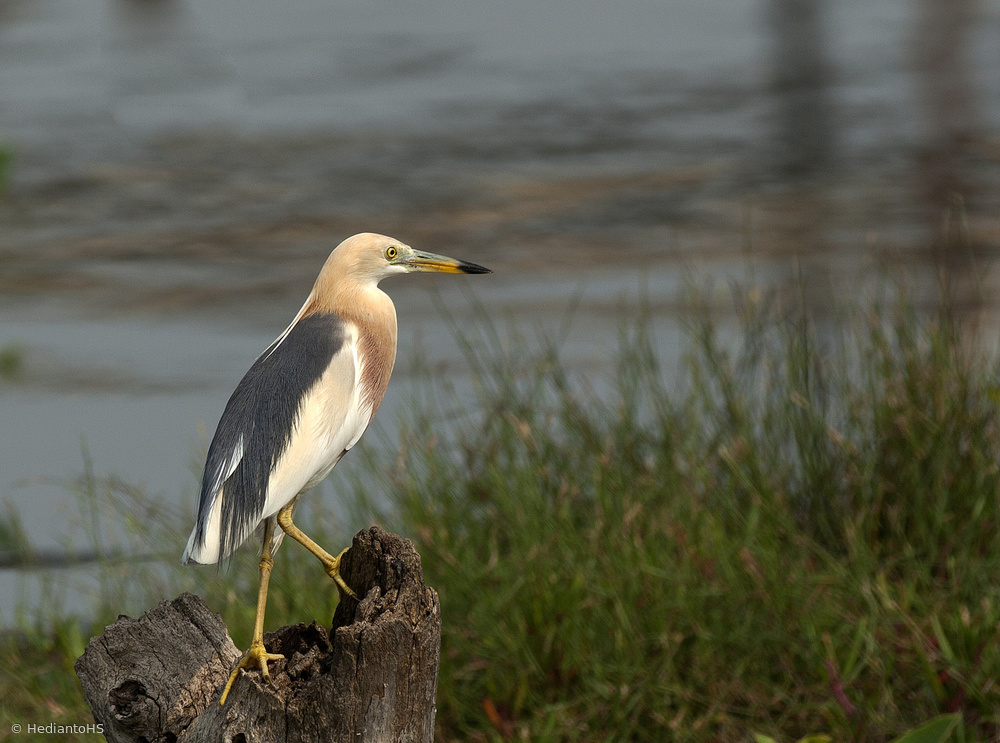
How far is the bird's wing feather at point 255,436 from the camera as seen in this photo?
70.2 inches

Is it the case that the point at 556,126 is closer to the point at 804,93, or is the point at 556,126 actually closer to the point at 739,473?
the point at 804,93

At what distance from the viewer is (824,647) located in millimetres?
3045

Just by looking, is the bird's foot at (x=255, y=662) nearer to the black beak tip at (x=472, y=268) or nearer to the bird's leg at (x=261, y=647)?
the bird's leg at (x=261, y=647)

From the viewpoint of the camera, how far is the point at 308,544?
192cm

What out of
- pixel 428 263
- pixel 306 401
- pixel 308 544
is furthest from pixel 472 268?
pixel 308 544

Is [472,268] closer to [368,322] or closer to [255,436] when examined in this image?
[368,322]

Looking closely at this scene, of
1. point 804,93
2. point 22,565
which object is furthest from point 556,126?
point 22,565

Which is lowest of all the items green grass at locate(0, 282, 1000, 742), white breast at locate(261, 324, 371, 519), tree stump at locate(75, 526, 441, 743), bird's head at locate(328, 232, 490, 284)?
green grass at locate(0, 282, 1000, 742)

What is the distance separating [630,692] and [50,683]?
6.42 feet

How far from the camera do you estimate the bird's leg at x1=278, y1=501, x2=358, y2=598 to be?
1914mm

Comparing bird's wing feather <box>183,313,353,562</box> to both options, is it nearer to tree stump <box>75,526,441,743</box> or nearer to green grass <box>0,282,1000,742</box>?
tree stump <box>75,526,441,743</box>

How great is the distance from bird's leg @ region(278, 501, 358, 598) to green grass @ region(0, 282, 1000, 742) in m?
1.02

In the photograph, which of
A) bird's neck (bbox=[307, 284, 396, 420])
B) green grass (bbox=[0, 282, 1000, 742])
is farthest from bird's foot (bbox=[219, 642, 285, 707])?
green grass (bbox=[0, 282, 1000, 742])

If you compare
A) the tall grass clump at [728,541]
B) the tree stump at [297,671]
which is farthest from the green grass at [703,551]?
the tree stump at [297,671]
